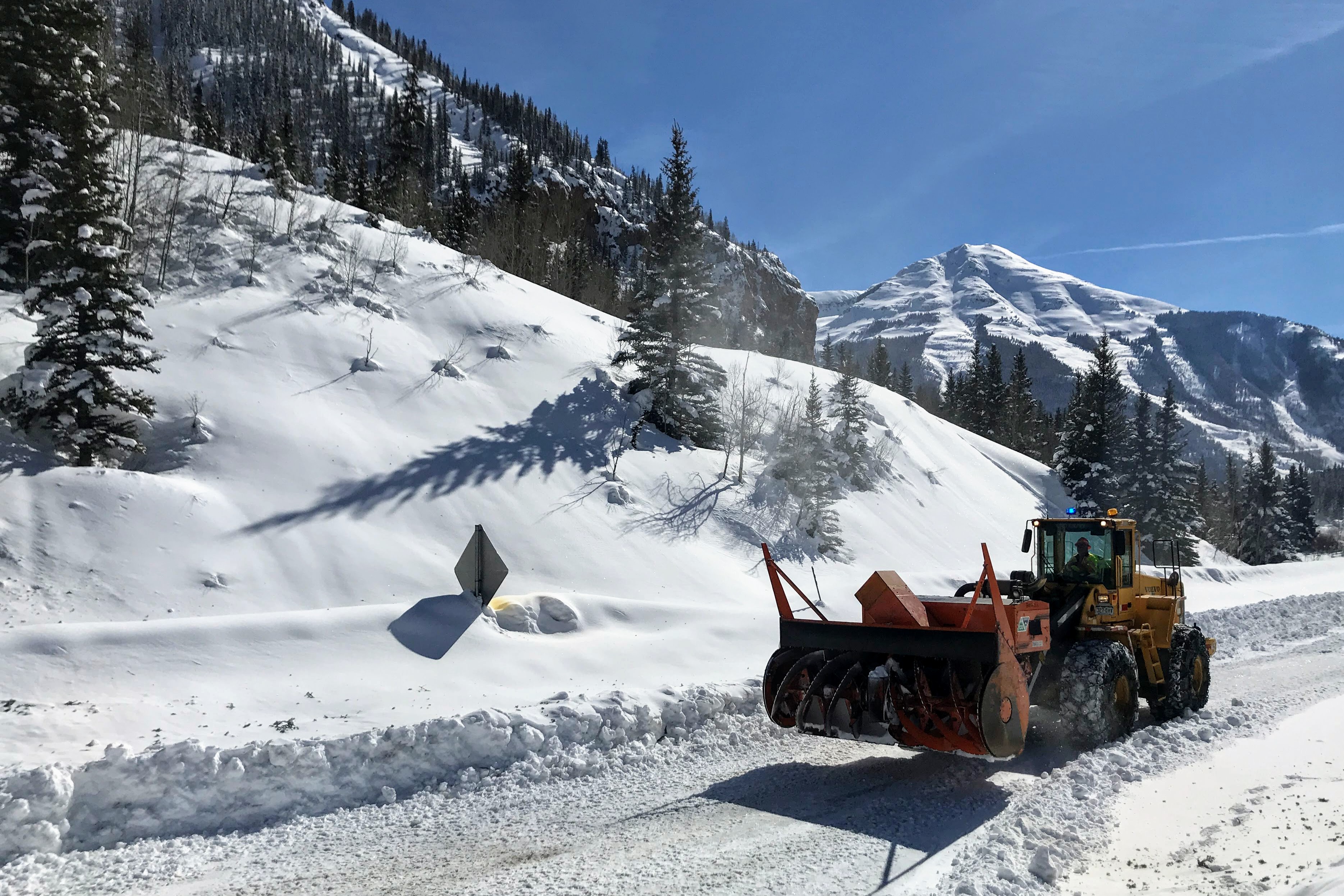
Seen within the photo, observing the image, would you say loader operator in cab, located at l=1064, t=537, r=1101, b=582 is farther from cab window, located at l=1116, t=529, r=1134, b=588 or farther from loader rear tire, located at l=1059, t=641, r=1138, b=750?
loader rear tire, located at l=1059, t=641, r=1138, b=750

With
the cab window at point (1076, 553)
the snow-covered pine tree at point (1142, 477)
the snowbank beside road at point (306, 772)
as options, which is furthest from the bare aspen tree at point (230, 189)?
the snow-covered pine tree at point (1142, 477)

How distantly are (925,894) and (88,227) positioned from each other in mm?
15296

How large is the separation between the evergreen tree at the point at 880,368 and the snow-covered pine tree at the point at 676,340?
36.1 metres

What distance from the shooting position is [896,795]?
22.7 ft

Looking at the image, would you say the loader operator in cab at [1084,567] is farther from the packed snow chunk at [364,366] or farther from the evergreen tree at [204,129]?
the evergreen tree at [204,129]

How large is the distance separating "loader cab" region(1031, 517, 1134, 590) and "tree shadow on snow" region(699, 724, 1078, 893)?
7.24 feet

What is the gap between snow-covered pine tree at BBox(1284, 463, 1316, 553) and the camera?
61.3 m

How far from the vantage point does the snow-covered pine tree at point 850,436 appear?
26828mm

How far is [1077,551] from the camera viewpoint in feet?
31.6

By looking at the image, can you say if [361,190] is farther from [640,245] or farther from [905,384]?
[640,245]

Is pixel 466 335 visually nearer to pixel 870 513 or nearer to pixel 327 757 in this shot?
pixel 870 513

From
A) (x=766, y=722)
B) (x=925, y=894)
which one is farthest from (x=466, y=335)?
→ (x=925, y=894)

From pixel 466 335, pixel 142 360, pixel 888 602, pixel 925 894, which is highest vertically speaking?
pixel 466 335

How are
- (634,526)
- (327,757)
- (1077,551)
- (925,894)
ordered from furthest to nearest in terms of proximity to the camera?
(634,526)
(1077,551)
(327,757)
(925,894)
